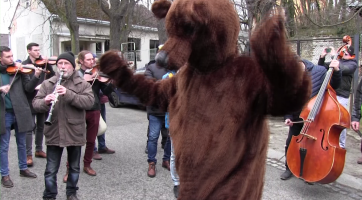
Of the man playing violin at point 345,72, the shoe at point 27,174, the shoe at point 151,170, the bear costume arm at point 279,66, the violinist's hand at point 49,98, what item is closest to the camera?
the bear costume arm at point 279,66

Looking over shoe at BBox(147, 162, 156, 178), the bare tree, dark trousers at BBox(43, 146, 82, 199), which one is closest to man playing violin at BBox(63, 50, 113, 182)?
shoe at BBox(147, 162, 156, 178)

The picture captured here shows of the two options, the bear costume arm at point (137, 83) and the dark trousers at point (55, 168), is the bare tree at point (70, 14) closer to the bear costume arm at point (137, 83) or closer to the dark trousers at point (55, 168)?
the dark trousers at point (55, 168)

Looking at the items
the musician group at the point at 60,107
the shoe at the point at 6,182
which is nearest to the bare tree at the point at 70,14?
the musician group at the point at 60,107

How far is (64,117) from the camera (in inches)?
137

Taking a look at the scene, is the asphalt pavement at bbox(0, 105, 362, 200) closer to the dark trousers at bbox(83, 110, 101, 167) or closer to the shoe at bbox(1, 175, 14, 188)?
the shoe at bbox(1, 175, 14, 188)

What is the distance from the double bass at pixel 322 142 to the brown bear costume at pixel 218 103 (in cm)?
221

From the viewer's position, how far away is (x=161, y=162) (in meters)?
5.16

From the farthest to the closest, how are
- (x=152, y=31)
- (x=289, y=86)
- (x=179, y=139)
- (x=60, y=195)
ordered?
(x=152, y=31)
(x=60, y=195)
(x=179, y=139)
(x=289, y=86)

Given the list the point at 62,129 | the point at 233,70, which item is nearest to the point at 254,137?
the point at 233,70

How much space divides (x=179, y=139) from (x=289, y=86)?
0.66m

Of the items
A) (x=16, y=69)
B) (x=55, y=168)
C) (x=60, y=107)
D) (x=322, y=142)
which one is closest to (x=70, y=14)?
(x=16, y=69)

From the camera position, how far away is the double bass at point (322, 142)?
346 centimetres

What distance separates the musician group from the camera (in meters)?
3.41

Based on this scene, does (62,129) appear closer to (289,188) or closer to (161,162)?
(161,162)
